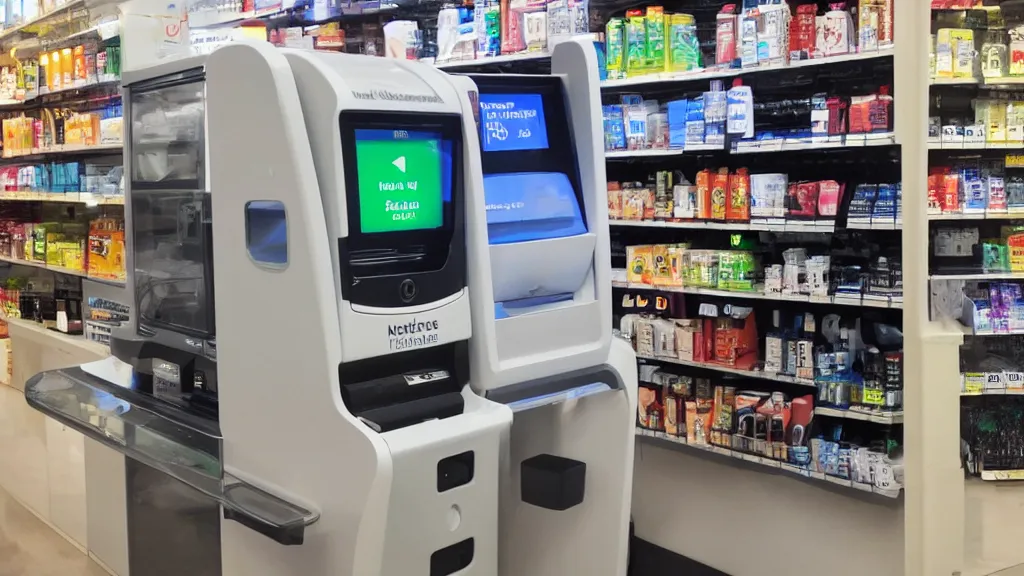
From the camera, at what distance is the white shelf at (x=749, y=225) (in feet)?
12.1

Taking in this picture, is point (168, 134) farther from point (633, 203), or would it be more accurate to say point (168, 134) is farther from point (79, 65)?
point (79, 65)

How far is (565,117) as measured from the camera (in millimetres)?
2365

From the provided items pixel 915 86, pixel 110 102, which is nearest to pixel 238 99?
pixel 915 86

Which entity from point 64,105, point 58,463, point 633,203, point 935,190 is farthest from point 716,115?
point 64,105

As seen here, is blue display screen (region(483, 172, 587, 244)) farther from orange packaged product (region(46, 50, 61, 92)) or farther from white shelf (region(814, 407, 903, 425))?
orange packaged product (region(46, 50, 61, 92))

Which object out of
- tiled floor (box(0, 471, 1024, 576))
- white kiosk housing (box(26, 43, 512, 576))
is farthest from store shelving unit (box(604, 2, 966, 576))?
white kiosk housing (box(26, 43, 512, 576))

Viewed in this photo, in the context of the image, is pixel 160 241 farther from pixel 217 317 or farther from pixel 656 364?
pixel 656 364

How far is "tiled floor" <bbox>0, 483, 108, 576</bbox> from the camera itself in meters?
4.36

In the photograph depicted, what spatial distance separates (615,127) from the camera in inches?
173

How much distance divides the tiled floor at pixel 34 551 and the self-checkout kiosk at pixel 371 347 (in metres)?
2.28

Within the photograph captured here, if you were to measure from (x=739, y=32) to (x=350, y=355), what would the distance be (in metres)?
2.80

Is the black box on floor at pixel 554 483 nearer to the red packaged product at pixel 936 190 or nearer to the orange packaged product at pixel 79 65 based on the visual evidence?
the red packaged product at pixel 936 190

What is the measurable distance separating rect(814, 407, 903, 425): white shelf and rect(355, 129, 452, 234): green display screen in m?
Result: 2.38

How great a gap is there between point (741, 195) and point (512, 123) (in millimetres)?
1981
